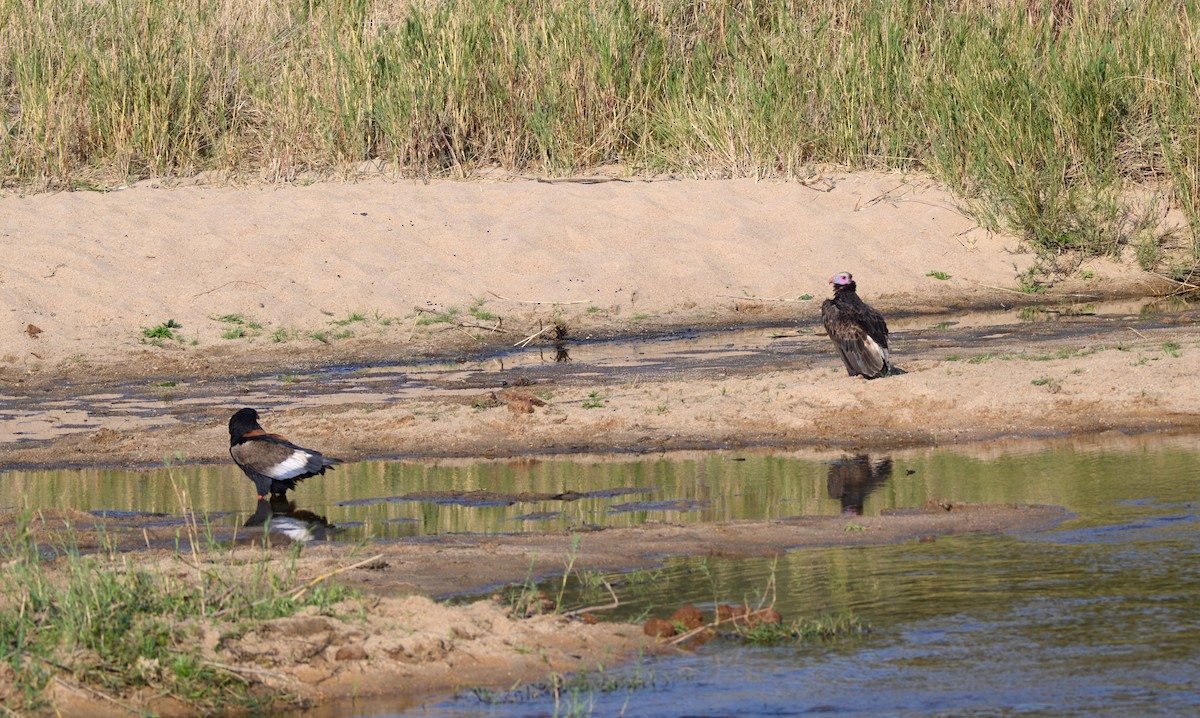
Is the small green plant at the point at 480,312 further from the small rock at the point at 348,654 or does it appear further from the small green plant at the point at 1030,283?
the small rock at the point at 348,654

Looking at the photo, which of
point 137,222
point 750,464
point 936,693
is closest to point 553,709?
point 936,693

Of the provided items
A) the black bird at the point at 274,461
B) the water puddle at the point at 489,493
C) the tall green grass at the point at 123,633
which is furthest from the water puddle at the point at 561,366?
the tall green grass at the point at 123,633

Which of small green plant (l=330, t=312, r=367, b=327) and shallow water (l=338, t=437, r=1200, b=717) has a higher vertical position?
small green plant (l=330, t=312, r=367, b=327)

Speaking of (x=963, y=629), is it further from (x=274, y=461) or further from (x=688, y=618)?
(x=274, y=461)

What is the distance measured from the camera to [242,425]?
28.8ft

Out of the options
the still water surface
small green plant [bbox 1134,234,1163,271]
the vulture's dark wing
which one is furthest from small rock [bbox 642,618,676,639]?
small green plant [bbox 1134,234,1163,271]

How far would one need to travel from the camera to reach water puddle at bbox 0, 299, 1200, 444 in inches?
432

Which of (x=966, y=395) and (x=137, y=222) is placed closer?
(x=966, y=395)

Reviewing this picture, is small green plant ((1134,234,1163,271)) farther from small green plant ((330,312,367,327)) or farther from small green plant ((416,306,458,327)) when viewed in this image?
small green plant ((330,312,367,327))

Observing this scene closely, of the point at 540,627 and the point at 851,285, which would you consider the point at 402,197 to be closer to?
the point at 851,285

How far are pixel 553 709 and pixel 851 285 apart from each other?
6.96 metres

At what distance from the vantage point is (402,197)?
16.5 metres

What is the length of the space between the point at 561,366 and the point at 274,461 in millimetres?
4179

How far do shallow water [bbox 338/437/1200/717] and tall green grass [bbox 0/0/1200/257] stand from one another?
866 centimetres
